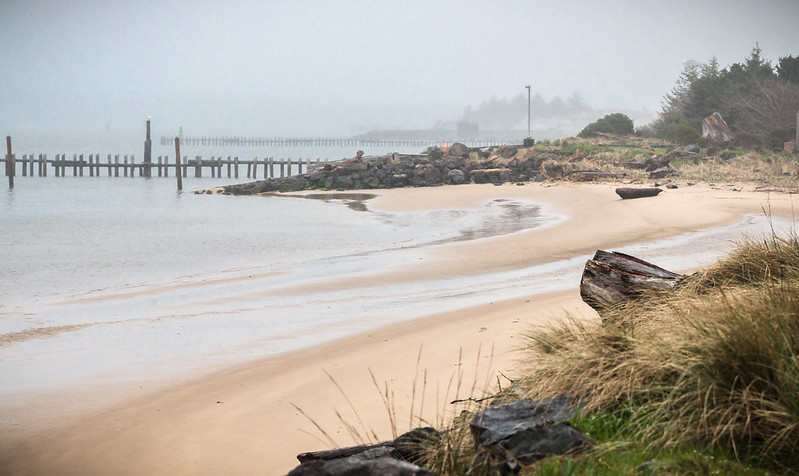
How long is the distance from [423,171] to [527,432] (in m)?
34.5

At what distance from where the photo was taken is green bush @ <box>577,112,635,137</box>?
50312mm

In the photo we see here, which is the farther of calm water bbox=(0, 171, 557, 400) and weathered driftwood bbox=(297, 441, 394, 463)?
calm water bbox=(0, 171, 557, 400)

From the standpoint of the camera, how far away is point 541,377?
4605mm

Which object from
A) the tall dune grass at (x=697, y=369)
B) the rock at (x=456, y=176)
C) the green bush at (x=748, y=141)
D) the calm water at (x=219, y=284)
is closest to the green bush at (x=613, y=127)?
the green bush at (x=748, y=141)

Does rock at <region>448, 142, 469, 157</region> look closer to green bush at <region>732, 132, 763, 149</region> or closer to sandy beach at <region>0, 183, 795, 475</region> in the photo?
green bush at <region>732, 132, 763, 149</region>

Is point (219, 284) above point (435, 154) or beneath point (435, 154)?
beneath

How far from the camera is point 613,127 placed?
50719mm

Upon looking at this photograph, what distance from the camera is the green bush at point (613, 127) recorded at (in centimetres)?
5031

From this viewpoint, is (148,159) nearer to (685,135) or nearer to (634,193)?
(685,135)

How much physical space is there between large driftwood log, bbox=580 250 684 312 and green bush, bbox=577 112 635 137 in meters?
45.8

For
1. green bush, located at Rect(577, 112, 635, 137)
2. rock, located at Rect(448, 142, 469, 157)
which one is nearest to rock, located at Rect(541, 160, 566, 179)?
rock, located at Rect(448, 142, 469, 157)

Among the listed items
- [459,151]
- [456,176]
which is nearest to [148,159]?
[459,151]

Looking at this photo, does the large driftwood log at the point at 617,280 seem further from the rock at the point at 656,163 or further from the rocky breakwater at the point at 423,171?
the rocky breakwater at the point at 423,171

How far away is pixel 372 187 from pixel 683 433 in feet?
116
